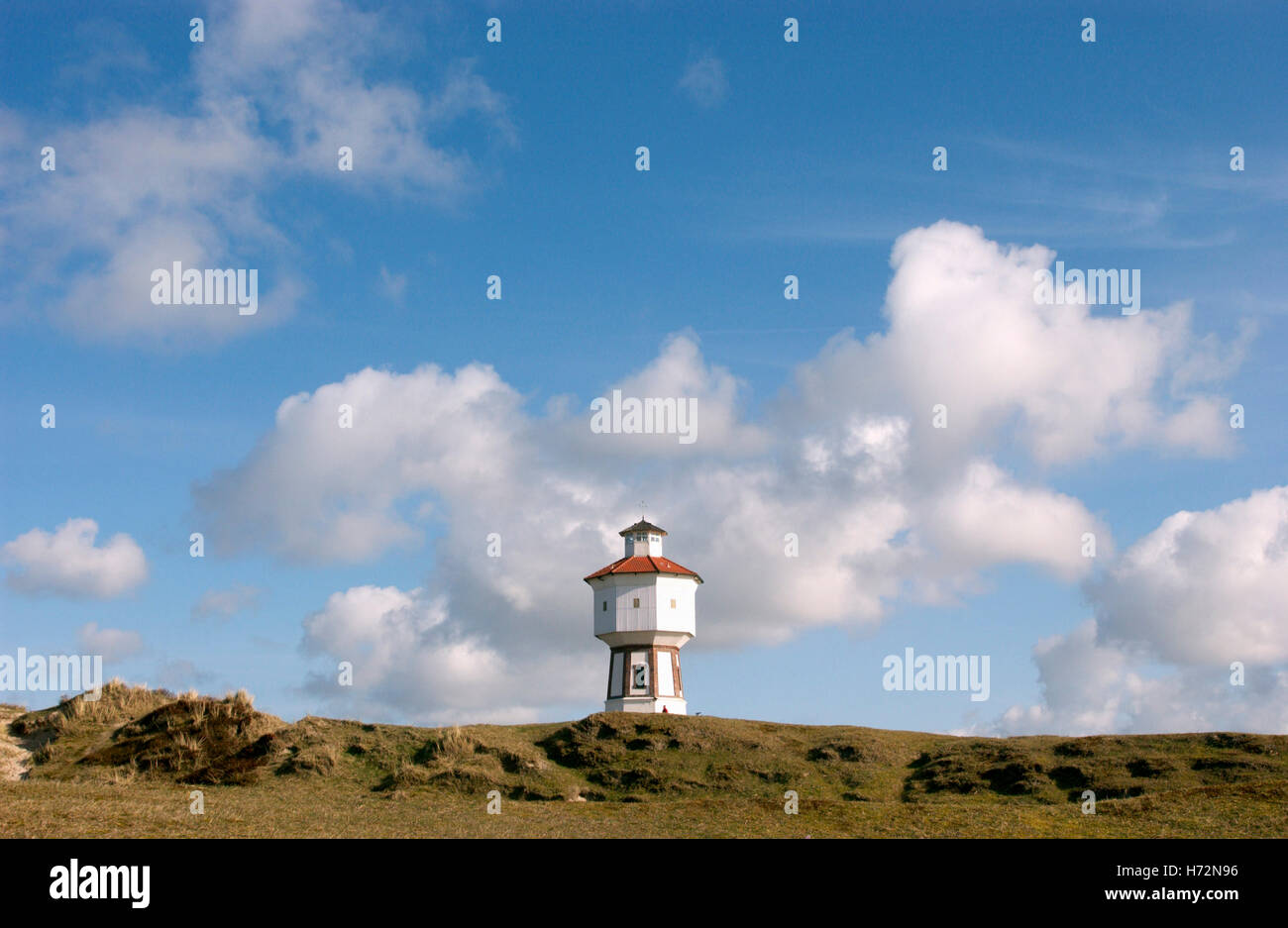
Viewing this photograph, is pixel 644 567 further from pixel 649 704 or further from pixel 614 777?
pixel 614 777

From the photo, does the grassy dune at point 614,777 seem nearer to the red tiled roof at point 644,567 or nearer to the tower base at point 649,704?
the tower base at point 649,704

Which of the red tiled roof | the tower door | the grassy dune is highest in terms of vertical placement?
the red tiled roof

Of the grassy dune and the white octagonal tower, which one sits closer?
the grassy dune

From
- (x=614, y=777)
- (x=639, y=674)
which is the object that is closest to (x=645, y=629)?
(x=639, y=674)

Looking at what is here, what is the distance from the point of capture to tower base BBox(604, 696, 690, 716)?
64.2 metres

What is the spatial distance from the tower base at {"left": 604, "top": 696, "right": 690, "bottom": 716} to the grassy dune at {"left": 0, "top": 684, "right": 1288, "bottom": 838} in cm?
265

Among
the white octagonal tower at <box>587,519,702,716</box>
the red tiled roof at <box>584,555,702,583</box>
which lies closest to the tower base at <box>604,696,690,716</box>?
the white octagonal tower at <box>587,519,702,716</box>

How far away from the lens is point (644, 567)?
216 ft

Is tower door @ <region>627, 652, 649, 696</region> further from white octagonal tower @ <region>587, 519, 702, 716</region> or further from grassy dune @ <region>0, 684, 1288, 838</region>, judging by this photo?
grassy dune @ <region>0, 684, 1288, 838</region>

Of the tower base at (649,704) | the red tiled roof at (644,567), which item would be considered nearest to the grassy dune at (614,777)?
the tower base at (649,704)

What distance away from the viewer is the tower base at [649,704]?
211 ft

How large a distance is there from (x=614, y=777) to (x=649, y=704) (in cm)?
1187
